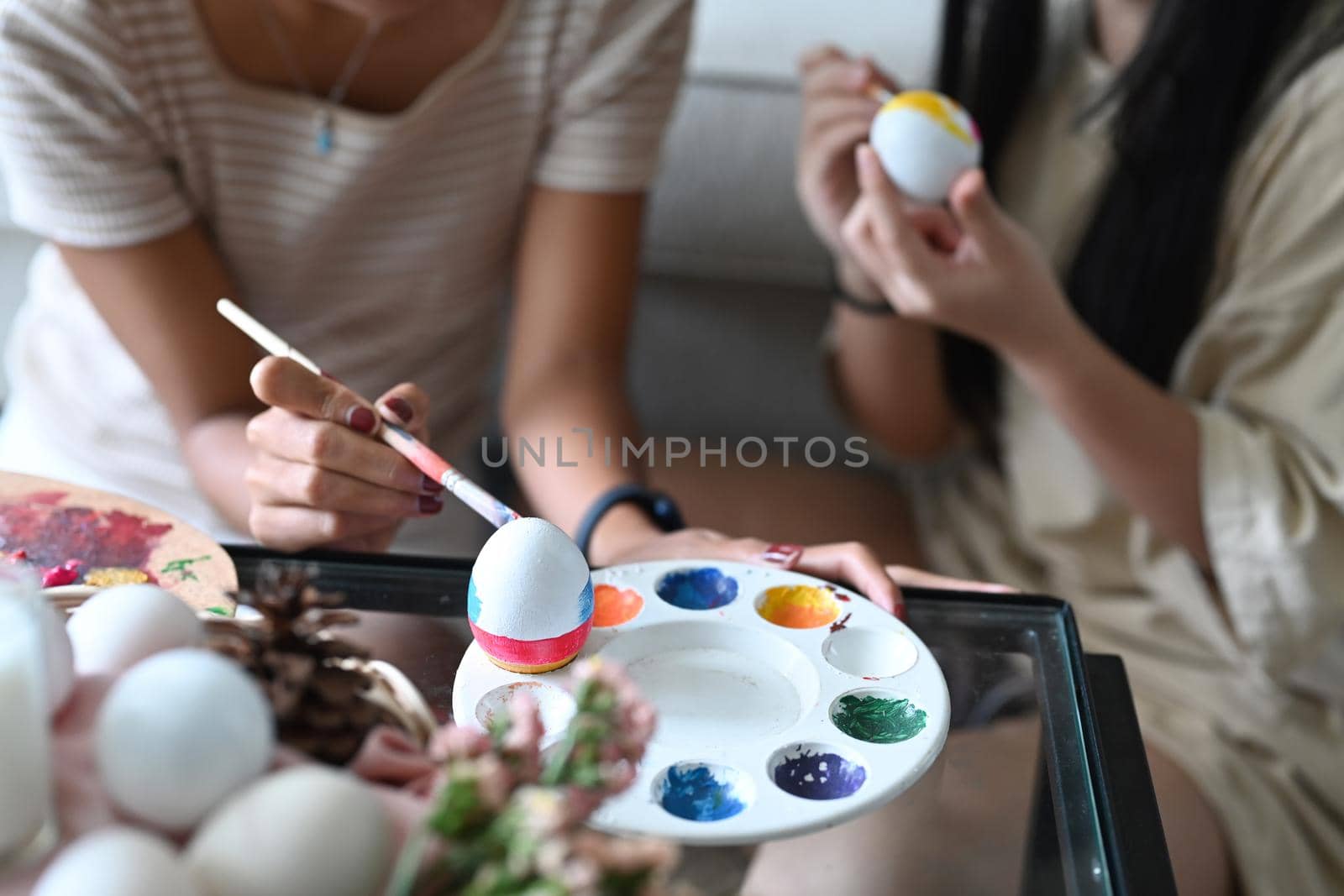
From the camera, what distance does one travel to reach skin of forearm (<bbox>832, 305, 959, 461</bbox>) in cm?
92

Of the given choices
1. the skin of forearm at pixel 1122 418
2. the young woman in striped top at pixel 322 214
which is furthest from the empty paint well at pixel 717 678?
the skin of forearm at pixel 1122 418

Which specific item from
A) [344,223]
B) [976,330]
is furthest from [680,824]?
[344,223]

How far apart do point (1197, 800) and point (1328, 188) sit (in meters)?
0.37

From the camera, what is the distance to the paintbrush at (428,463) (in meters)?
0.49

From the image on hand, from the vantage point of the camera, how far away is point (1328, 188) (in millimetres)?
710

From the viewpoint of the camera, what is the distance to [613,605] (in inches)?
19.6

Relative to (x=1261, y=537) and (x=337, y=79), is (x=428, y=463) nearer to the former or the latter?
(x=337, y=79)

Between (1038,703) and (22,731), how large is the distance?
37 centimetres

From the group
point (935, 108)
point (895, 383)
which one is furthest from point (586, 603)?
point (895, 383)

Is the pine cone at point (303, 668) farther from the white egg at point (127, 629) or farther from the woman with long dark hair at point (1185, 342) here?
the woman with long dark hair at point (1185, 342)

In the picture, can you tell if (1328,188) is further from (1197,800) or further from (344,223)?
(344,223)

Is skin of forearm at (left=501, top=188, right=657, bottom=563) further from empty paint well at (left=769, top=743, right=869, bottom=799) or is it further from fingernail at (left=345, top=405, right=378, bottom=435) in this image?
empty paint well at (left=769, top=743, right=869, bottom=799)

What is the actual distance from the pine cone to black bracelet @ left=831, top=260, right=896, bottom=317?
2.08ft

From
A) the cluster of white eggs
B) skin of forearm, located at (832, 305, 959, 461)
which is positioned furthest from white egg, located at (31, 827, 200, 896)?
skin of forearm, located at (832, 305, 959, 461)
